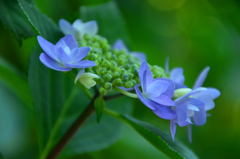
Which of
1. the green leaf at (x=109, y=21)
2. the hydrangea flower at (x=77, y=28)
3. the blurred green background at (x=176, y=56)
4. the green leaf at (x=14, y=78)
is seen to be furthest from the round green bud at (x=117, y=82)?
the blurred green background at (x=176, y=56)

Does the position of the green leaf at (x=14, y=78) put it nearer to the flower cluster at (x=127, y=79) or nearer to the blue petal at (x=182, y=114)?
the flower cluster at (x=127, y=79)

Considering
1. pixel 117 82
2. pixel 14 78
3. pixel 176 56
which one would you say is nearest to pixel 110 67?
pixel 117 82

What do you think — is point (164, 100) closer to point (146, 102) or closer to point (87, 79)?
point (146, 102)

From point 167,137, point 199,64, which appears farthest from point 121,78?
point 199,64

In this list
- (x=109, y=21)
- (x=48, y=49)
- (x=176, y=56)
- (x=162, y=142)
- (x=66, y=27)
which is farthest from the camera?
(x=176, y=56)

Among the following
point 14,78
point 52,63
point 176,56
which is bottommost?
point 176,56

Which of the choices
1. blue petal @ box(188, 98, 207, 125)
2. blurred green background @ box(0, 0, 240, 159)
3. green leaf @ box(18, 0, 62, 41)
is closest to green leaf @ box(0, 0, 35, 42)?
green leaf @ box(18, 0, 62, 41)

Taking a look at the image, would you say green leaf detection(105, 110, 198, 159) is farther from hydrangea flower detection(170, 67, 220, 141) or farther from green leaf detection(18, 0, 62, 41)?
green leaf detection(18, 0, 62, 41)
